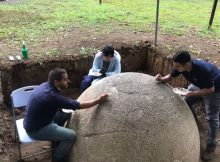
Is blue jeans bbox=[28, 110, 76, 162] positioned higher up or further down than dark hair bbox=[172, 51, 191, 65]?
further down

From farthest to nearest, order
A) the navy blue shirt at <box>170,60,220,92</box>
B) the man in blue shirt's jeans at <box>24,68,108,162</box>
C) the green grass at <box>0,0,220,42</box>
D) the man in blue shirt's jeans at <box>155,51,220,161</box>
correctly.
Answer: the green grass at <box>0,0,220,42</box>
the navy blue shirt at <box>170,60,220,92</box>
the man in blue shirt's jeans at <box>155,51,220,161</box>
the man in blue shirt's jeans at <box>24,68,108,162</box>

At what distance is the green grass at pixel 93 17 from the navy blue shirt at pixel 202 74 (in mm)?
4446

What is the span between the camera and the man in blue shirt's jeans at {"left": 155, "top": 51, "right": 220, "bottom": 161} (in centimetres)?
454

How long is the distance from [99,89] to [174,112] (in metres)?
1.00

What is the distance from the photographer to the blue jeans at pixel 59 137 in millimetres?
4391

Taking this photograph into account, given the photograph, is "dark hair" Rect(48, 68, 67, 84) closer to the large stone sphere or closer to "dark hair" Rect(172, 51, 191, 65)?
the large stone sphere

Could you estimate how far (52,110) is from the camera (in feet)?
14.5

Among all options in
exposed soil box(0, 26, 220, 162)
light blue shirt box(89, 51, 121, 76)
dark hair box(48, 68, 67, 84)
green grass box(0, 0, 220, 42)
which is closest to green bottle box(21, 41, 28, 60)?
exposed soil box(0, 26, 220, 162)

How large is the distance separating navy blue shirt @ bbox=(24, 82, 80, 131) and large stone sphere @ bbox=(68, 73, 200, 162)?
0.30 metres

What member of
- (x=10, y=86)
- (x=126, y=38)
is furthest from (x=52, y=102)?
(x=126, y=38)

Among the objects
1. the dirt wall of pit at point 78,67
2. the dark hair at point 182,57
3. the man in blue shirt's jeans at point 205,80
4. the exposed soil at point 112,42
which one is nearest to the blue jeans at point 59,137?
the man in blue shirt's jeans at point 205,80

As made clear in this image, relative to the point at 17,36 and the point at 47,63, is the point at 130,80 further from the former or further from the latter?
the point at 17,36

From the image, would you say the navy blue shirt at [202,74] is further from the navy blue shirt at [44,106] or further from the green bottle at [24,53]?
the green bottle at [24,53]

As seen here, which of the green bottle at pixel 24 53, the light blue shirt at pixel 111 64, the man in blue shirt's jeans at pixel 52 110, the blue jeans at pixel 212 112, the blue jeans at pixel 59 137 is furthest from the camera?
the green bottle at pixel 24 53
